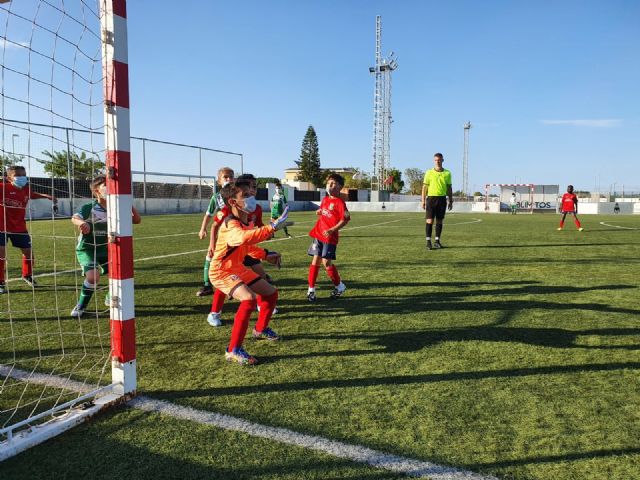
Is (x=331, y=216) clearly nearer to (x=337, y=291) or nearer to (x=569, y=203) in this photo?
(x=337, y=291)

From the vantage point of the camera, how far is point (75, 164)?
3.92 meters

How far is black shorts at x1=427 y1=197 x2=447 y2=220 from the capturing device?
37.8 ft

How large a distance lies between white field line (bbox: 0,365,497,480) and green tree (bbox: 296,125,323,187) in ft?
285

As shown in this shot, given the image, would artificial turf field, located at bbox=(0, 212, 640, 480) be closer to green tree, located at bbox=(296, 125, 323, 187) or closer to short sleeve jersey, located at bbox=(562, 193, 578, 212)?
short sleeve jersey, located at bbox=(562, 193, 578, 212)

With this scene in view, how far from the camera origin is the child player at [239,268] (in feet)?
12.2

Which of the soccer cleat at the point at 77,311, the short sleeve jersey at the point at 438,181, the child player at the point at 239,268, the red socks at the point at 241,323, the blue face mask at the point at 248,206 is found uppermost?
the short sleeve jersey at the point at 438,181

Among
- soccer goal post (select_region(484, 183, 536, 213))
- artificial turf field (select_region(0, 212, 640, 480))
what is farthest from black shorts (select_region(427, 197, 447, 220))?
soccer goal post (select_region(484, 183, 536, 213))

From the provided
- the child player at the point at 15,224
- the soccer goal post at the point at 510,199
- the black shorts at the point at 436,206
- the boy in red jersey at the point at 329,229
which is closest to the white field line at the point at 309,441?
the boy in red jersey at the point at 329,229

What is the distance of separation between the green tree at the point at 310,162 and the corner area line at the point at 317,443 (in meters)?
87.0

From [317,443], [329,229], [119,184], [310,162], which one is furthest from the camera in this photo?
[310,162]

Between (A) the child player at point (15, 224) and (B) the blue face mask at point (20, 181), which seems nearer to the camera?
(B) the blue face mask at point (20, 181)

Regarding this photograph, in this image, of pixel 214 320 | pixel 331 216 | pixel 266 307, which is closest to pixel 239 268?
pixel 266 307

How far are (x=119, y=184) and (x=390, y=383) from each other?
93.7 inches

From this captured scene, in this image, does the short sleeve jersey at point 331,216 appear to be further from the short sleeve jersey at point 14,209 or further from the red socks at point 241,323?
the short sleeve jersey at point 14,209
